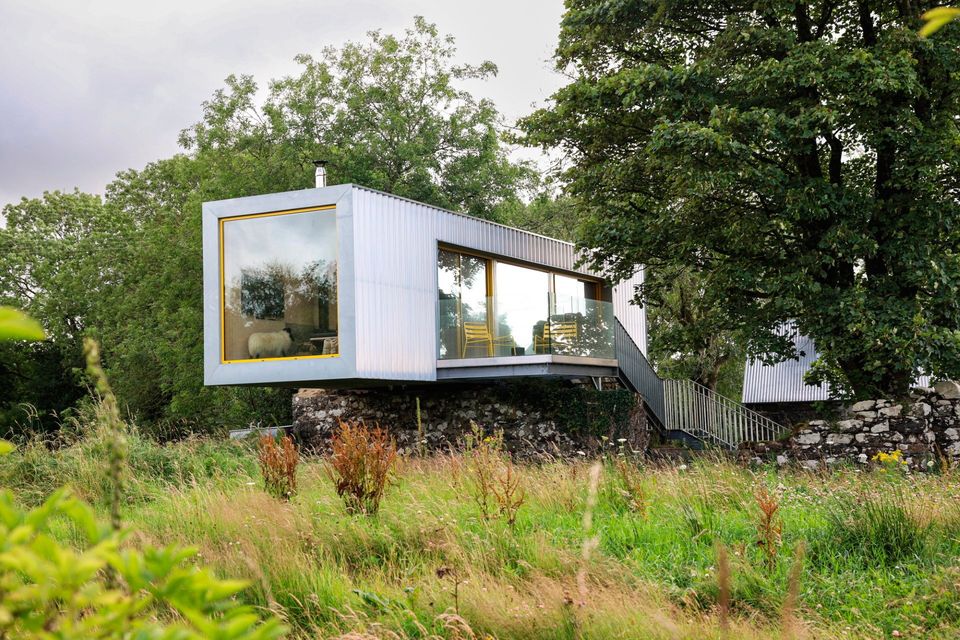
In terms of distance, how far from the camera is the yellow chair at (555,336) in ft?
54.5

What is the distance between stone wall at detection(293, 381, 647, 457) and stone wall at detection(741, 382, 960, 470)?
12.5ft

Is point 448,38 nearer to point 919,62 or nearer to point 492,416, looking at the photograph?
point 492,416

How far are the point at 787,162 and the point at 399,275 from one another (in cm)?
691

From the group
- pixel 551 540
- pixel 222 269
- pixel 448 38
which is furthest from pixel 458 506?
pixel 448 38

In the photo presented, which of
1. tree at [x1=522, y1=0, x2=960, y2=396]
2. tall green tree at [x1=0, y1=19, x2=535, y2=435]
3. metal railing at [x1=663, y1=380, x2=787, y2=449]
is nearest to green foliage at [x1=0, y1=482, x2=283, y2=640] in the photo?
tree at [x1=522, y1=0, x2=960, y2=396]

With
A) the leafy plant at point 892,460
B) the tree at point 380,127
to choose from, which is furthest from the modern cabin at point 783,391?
the leafy plant at point 892,460

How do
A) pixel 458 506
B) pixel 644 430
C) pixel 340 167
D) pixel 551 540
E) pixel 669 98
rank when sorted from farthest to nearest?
pixel 340 167 < pixel 644 430 < pixel 669 98 < pixel 458 506 < pixel 551 540

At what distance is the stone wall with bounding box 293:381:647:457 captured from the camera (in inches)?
721

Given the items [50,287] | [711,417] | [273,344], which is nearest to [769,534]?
[273,344]

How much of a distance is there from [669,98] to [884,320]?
4721mm

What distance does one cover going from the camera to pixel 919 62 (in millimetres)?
14492

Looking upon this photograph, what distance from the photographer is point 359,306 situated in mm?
15336

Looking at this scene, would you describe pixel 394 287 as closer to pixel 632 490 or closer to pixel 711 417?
pixel 711 417

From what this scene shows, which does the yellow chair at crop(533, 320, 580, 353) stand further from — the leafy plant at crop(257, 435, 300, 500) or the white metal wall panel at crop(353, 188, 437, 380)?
the leafy plant at crop(257, 435, 300, 500)
